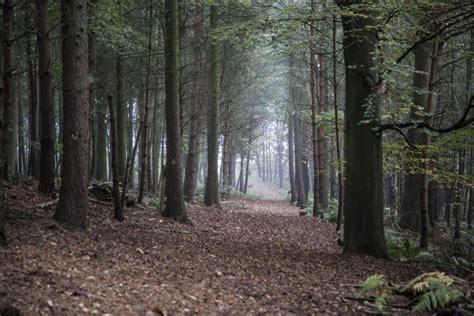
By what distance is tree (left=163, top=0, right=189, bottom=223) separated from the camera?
1222 cm

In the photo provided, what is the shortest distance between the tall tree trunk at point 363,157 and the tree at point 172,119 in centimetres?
502

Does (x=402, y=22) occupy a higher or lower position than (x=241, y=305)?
higher

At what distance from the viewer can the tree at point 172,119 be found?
12219mm

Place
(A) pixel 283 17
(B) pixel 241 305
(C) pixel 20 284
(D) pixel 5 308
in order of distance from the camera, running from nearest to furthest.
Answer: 1. (D) pixel 5 308
2. (C) pixel 20 284
3. (B) pixel 241 305
4. (A) pixel 283 17

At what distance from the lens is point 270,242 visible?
11.1m

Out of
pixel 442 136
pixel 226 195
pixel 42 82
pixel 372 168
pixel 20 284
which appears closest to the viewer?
pixel 20 284

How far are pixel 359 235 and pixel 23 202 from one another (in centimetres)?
735

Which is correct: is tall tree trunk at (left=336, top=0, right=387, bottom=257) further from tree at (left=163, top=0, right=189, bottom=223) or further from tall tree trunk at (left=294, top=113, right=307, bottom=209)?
tall tree trunk at (left=294, top=113, right=307, bottom=209)

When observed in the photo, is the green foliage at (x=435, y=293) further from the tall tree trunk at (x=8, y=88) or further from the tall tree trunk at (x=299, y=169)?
the tall tree trunk at (x=299, y=169)

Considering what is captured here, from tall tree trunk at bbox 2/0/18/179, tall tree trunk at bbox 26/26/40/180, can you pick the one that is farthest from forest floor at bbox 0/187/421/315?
tall tree trunk at bbox 26/26/40/180

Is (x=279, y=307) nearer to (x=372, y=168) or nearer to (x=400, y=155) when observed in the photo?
(x=372, y=168)

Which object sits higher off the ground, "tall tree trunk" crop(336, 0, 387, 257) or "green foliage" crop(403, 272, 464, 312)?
"tall tree trunk" crop(336, 0, 387, 257)

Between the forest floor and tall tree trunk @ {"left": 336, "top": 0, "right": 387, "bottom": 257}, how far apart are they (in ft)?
1.71

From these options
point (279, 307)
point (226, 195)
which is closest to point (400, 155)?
point (279, 307)
